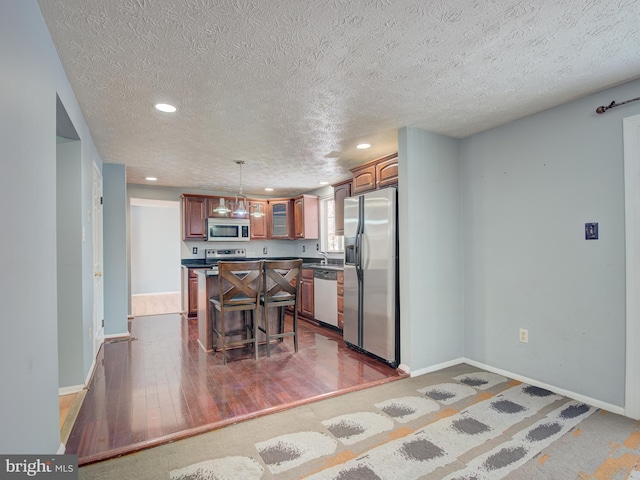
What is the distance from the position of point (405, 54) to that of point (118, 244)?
4.20 metres

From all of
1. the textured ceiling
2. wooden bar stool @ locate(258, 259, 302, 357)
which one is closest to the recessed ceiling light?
the textured ceiling

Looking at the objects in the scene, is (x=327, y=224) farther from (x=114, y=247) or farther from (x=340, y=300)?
(x=114, y=247)

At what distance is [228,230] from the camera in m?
6.15

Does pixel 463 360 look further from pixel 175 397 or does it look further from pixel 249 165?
pixel 249 165

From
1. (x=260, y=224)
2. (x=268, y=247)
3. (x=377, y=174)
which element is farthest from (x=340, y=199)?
(x=268, y=247)

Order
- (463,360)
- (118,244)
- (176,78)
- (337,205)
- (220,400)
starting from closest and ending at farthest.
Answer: (176,78), (220,400), (463,360), (118,244), (337,205)

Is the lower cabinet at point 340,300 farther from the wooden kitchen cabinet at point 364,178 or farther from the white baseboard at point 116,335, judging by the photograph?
the white baseboard at point 116,335

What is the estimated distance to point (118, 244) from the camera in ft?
14.1

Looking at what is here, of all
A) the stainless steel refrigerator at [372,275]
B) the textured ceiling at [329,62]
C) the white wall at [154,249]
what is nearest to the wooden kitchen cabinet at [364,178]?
the stainless steel refrigerator at [372,275]

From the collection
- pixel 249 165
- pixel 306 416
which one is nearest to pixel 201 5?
pixel 306 416

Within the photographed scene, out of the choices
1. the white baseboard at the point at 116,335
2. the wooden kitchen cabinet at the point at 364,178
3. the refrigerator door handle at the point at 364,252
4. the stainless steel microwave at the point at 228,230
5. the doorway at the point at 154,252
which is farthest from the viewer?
the doorway at the point at 154,252

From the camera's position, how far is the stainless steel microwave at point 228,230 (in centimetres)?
598

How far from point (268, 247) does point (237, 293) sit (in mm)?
3474

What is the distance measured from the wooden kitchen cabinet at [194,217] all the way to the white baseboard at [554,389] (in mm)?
4740
